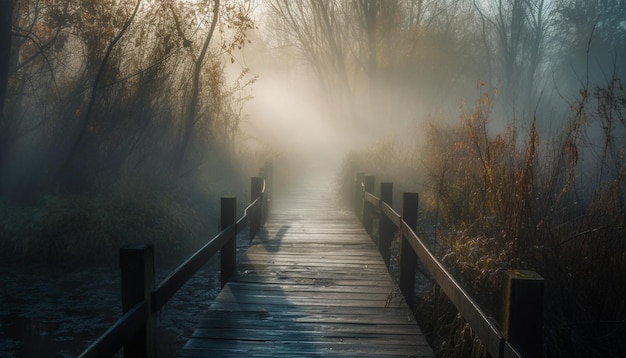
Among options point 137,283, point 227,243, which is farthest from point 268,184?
point 137,283

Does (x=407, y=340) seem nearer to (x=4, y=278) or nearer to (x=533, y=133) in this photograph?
(x=533, y=133)

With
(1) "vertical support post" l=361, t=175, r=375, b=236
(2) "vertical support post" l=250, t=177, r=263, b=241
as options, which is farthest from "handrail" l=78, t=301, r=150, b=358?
(1) "vertical support post" l=361, t=175, r=375, b=236

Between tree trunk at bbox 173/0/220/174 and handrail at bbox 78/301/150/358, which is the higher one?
tree trunk at bbox 173/0/220/174

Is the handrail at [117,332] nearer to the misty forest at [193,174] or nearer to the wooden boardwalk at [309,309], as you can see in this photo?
the wooden boardwalk at [309,309]

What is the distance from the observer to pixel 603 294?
3928 millimetres

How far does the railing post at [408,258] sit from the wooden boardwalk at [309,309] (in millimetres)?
144

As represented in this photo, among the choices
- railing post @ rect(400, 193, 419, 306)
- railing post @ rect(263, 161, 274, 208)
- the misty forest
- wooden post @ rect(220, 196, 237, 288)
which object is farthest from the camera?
railing post @ rect(263, 161, 274, 208)

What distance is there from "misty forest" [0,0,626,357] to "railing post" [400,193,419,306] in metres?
0.15

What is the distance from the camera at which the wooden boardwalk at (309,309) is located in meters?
3.83

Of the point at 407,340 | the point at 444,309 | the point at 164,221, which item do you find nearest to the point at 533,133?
the point at 444,309

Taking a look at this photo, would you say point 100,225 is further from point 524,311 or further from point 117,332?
point 524,311

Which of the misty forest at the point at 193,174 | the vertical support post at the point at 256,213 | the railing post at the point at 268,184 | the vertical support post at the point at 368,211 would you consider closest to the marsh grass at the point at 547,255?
the misty forest at the point at 193,174

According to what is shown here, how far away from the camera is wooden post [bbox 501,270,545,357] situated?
241 centimetres

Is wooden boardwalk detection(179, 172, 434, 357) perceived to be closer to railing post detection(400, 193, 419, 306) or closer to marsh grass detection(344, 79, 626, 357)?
→ railing post detection(400, 193, 419, 306)
